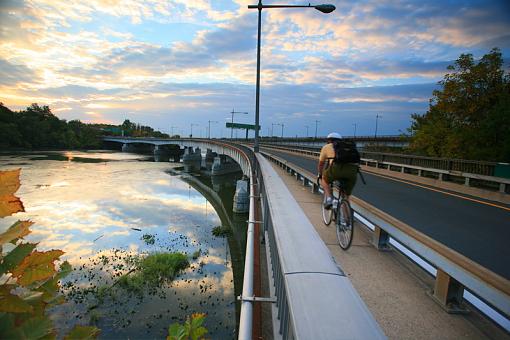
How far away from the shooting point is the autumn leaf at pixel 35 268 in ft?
3.74

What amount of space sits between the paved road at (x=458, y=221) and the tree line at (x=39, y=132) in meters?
107

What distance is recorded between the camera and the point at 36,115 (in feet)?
382

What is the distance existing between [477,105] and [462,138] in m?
3.29

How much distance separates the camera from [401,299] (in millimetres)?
3990

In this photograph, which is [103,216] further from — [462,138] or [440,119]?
[440,119]

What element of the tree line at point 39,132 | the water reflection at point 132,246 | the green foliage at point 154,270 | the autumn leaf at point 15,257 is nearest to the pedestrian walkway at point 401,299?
the autumn leaf at point 15,257

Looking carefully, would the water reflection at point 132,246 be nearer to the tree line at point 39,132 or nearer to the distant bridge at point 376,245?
the distant bridge at point 376,245

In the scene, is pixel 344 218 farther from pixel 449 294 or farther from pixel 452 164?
pixel 452 164

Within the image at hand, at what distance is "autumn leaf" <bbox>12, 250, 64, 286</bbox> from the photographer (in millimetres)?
1139

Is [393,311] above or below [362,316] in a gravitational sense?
below

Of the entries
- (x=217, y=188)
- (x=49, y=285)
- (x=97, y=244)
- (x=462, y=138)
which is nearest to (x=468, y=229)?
(x=49, y=285)

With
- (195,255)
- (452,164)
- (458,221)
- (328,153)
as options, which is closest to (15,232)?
(328,153)

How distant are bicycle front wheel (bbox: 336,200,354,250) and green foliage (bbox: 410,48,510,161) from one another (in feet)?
72.7

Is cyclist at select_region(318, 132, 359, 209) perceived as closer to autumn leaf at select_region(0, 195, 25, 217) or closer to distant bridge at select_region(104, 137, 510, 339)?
distant bridge at select_region(104, 137, 510, 339)
